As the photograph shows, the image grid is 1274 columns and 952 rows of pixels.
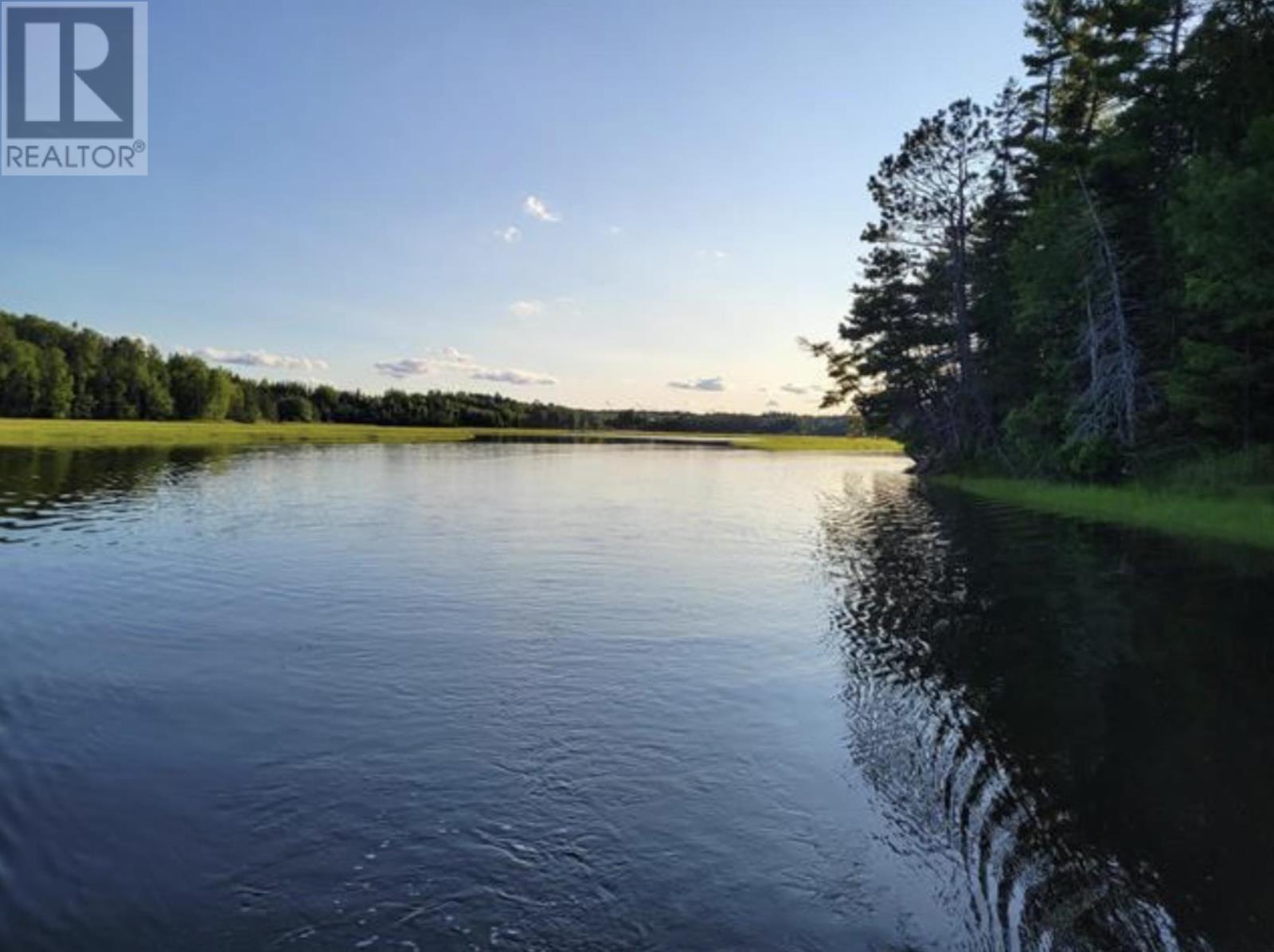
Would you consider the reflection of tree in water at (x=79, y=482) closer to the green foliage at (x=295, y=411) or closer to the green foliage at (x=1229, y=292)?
the green foliage at (x=1229, y=292)

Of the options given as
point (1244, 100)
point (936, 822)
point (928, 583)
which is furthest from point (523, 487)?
point (936, 822)

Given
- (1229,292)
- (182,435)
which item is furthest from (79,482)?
(182,435)

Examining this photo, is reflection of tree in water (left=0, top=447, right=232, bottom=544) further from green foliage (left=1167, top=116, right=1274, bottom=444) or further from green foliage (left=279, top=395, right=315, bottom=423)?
green foliage (left=279, top=395, right=315, bottom=423)

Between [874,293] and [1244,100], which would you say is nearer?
[1244,100]

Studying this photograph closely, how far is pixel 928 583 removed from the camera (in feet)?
63.2

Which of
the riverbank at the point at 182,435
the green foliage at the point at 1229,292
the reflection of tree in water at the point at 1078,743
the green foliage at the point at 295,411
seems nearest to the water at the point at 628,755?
the reflection of tree in water at the point at 1078,743

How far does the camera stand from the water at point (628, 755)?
615cm

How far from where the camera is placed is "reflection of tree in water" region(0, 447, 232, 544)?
26422 mm

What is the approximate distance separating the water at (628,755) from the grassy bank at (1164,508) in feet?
14.6

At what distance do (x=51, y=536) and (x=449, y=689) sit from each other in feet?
58.1

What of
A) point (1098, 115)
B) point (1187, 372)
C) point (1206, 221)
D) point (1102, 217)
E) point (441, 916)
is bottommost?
point (441, 916)

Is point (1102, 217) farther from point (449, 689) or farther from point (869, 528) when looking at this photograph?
point (449, 689)

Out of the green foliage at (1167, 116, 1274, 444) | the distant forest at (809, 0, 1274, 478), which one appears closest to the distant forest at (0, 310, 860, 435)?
the distant forest at (809, 0, 1274, 478)

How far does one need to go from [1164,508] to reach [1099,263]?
11.2m
